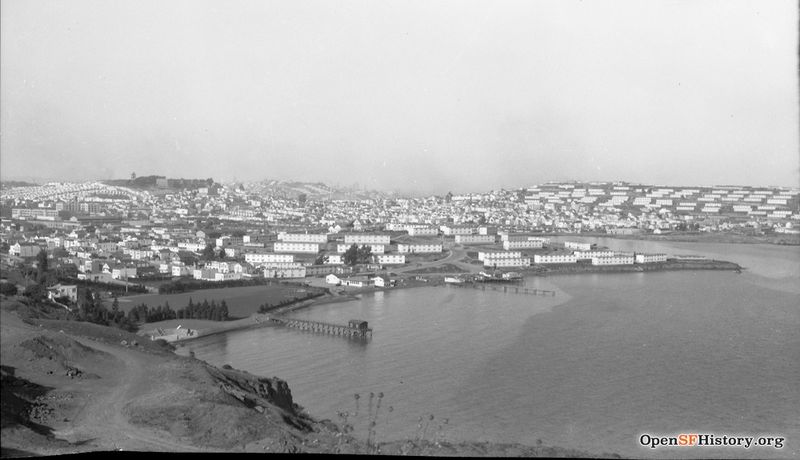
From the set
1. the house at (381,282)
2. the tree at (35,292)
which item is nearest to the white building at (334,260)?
the house at (381,282)

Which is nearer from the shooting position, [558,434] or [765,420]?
[558,434]

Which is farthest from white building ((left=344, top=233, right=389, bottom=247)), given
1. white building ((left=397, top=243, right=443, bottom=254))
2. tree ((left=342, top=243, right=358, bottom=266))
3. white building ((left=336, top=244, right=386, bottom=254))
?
tree ((left=342, top=243, right=358, bottom=266))

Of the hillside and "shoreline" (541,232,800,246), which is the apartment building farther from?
the hillside

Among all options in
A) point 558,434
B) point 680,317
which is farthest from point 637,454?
point 680,317

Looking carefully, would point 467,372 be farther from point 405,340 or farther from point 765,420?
point 765,420

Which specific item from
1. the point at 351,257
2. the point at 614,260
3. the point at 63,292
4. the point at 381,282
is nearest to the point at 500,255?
the point at 614,260

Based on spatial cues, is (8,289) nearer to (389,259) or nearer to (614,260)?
(389,259)

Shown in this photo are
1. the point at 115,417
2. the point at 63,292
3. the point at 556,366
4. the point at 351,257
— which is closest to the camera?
the point at 115,417
